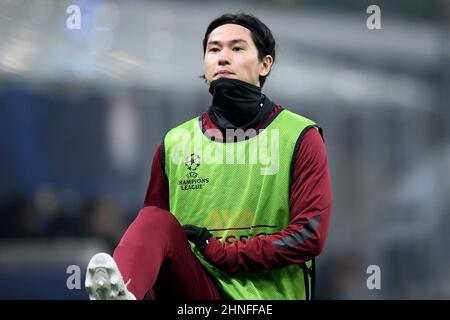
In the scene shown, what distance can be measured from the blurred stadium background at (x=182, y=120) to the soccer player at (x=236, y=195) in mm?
2162

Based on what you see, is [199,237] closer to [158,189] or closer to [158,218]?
[158,218]

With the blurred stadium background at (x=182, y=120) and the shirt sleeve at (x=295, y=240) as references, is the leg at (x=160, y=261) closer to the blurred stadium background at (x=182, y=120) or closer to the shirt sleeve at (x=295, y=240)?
the shirt sleeve at (x=295, y=240)

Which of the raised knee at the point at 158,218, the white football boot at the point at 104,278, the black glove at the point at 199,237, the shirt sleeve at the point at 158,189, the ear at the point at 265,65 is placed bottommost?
the white football boot at the point at 104,278

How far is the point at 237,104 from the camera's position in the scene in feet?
8.63

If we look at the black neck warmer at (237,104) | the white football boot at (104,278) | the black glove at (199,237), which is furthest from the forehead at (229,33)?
the white football boot at (104,278)

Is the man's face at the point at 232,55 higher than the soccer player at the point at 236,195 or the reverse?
higher

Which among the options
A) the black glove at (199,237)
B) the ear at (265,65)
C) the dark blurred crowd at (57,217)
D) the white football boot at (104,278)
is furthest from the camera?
the dark blurred crowd at (57,217)

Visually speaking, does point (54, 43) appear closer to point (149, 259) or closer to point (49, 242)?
point (49, 242)

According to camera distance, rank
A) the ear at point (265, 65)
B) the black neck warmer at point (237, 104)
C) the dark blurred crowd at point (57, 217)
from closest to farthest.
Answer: the black neck warmer at point (237, 104)
the ear at point (265, 65)
the dark blurred crowd at point (57, 217)

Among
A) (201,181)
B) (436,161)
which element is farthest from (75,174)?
(201,181)

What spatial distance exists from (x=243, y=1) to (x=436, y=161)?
1.60 m

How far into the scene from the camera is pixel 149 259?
7.51ft

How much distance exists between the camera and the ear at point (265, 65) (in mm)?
2756

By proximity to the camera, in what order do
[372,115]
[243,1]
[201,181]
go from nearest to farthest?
[201,181], [243,1], [372,115]
